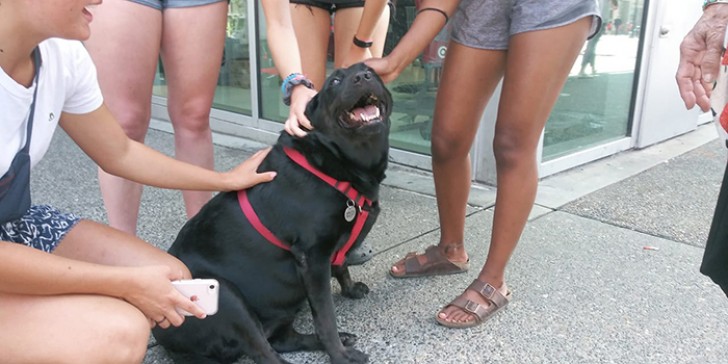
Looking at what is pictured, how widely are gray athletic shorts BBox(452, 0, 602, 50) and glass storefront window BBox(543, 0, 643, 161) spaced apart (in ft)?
7.19

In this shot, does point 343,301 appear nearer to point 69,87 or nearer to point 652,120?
point 69,87

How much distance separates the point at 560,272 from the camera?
2758mm

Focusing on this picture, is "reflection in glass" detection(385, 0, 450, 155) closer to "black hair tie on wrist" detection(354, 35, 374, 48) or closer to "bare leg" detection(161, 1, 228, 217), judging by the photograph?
"black hair tie on wrist" detection(354, 35, 374, 48)

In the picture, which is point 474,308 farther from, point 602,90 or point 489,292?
point 602,90

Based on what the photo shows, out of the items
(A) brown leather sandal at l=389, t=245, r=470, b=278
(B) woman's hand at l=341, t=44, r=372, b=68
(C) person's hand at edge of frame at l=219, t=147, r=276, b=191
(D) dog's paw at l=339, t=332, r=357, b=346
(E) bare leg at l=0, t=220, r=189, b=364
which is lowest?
(D) dog's paw at l=339, t=332, r=357, b=346

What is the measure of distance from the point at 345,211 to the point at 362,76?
44 centimetres

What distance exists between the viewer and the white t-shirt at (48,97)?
4.62ft

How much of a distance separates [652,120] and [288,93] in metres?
4.03

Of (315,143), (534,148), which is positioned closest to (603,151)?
(534,148)

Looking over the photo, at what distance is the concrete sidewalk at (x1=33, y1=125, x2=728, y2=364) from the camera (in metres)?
2.15

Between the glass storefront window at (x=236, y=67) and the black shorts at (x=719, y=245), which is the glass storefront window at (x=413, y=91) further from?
the black shorts at (x=719, y=245)

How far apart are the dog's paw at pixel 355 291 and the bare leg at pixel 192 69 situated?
73 centimetres

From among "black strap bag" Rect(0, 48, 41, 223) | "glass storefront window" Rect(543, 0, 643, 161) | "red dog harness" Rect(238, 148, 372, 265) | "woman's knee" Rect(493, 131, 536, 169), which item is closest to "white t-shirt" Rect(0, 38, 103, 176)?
"black strap bag" Rect(0, 48, 41, 223)

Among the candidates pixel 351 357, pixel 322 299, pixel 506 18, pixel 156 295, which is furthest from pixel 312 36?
pixel 156 295
